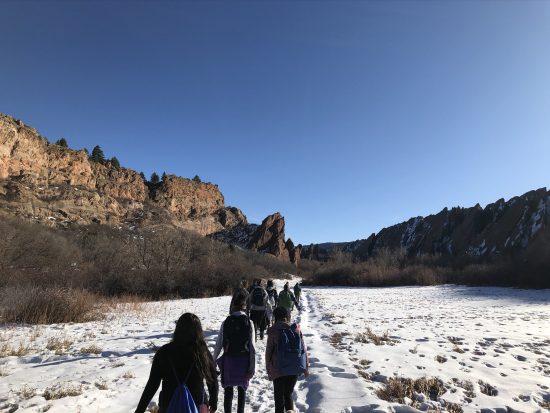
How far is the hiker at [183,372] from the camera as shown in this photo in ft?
9.82

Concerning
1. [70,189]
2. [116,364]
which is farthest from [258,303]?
[70,189]

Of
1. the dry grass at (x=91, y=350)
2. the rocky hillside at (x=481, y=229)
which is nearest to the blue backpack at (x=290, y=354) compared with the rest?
the dry grass at (x=91, y=350)

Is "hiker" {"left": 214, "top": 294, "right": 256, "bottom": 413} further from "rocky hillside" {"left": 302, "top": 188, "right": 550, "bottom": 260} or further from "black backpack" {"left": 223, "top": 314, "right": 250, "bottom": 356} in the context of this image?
"rocky hillside" {"left": 302, "top": 188, "right": 550, "bottom": 260}

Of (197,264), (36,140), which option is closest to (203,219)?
(36,140)

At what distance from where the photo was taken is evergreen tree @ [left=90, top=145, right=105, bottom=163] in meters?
118

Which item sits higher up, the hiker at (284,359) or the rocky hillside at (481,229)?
the rocky hillside at (481,229)

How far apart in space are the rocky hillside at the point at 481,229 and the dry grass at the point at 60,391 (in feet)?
211

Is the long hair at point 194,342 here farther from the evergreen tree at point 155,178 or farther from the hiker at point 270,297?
the evergreen tree at point 155,178

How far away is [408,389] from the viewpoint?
6.36 meters

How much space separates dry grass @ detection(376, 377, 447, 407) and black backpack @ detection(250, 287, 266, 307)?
4.44 m

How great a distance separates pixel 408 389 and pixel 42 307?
12.9 metres

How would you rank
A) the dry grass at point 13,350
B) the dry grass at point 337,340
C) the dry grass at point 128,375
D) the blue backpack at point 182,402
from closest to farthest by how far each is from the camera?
the blue backpack at point 182,402 → the dry grass at point 128,375 → the dry grass at point 13,350 → the dry grass at point 337,340

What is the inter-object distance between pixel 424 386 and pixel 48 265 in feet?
80.2

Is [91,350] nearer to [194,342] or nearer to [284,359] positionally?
[284,359]
